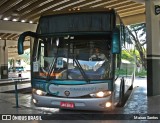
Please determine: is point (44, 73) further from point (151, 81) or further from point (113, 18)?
point (151, 81)

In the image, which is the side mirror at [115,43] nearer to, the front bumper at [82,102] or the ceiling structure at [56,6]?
the front bumper at [82,102]

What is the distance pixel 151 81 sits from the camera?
15.2 metres

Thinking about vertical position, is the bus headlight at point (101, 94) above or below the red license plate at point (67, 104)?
above

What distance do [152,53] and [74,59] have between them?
7.01 metres

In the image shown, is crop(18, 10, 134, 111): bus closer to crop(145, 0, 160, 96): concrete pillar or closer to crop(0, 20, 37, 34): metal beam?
crop(145, 0, 160, 96): concrete pillar

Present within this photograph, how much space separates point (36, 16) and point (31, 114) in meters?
13.8

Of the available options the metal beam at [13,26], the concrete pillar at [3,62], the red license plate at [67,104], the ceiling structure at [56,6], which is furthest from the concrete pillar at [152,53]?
the concrete pillar at [3,62]

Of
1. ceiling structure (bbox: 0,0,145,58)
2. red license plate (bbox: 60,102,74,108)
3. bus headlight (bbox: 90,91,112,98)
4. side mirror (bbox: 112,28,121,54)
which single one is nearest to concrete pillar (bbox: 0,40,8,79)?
ceiling structure (bbox: 0,0,145,58)

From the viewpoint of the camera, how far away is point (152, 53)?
49.9ft

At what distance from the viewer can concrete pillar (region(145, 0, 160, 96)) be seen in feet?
49.8

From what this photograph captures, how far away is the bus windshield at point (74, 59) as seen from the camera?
9078 mm

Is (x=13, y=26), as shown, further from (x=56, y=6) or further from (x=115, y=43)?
(x=115, y=43)

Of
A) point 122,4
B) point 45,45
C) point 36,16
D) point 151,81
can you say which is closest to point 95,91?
point 45,45

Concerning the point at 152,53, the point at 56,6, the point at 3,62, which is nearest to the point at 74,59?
the point at 152,53
